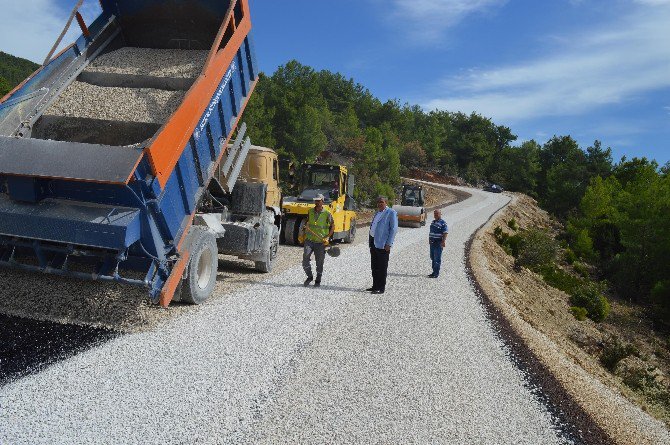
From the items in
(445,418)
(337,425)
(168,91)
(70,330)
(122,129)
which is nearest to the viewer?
(337,425)

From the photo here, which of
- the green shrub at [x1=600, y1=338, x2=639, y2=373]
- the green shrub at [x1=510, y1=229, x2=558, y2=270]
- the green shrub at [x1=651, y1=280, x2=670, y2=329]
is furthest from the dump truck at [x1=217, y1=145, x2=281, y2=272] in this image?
the green shrub at [x1=651, y1=280, x2=670, y2=329]

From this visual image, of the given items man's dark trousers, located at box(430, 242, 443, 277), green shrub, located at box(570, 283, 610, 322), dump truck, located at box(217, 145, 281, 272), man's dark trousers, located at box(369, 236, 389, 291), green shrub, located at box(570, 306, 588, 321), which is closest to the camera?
dump truck, located at box(217, 145, 281, 272)

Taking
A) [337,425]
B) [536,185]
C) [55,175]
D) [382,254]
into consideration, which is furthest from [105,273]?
[536,185]

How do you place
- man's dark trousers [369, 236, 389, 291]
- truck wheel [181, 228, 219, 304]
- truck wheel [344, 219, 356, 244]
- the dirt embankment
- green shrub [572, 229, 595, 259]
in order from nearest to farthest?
the dirt embankment < truck wheel [181, 228, 219, 304] < man's dark trousers [369, 236, 389, 291] < truck wheel [344, 219, 356, 244] < green shrub [572, 229, 595, 259]

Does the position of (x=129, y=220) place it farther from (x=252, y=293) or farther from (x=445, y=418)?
(x=445, y=418)

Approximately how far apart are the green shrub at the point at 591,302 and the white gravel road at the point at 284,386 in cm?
1314

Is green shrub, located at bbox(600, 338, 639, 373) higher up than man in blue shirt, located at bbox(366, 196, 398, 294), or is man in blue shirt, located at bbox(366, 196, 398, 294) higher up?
man in blue shirt, located at bbox(366, 196, 398, 294)

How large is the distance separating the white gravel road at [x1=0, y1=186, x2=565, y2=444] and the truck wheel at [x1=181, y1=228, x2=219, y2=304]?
10.6 inches

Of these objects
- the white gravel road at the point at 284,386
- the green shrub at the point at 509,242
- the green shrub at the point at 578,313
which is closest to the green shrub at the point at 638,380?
the white gravel road at the point at 284,386

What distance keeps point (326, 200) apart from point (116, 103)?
806 cm

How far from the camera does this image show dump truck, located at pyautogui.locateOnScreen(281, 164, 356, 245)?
13945mm

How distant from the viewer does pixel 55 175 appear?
4691mm

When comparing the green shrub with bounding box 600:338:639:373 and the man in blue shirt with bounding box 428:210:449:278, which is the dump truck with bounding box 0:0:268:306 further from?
the green shrub with bounding box 600:338:639:373

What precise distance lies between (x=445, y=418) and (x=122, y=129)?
485 cm
